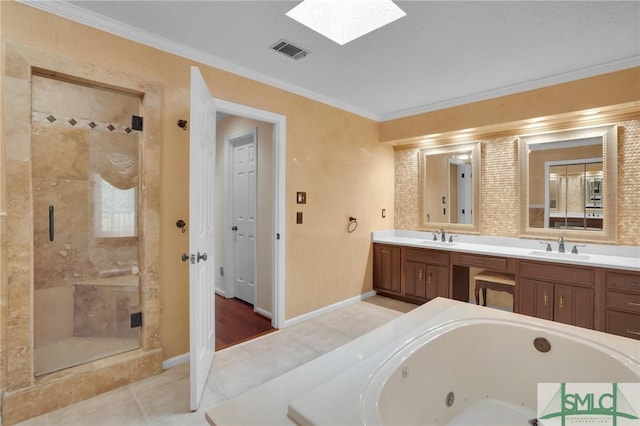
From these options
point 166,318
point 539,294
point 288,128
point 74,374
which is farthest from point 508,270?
point 74,374

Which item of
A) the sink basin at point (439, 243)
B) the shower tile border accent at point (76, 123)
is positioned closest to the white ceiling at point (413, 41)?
the shower tile border accent at point (76, 123)

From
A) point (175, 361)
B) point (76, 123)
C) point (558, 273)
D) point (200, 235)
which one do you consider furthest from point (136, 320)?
point (558, 273)

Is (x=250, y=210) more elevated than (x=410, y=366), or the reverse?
(x=250, y=210)

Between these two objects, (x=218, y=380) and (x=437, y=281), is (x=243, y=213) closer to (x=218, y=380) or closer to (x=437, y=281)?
(x=218, y=380)

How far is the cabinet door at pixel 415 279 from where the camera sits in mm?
3703

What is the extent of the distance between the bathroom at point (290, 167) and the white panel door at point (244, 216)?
77 centimetres

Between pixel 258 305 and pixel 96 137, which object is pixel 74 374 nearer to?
pixel 96 137

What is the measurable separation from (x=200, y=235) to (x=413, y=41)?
2031mm

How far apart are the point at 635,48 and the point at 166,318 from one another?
406 centimetres

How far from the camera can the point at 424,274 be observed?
370cm

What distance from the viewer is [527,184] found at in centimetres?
341

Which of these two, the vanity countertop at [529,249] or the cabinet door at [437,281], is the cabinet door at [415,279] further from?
the vanity countertop at [529,249]

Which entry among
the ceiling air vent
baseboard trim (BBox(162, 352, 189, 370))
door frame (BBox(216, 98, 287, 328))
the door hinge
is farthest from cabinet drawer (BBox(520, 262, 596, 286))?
the door hinge

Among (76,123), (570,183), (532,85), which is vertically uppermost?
(532,85)
